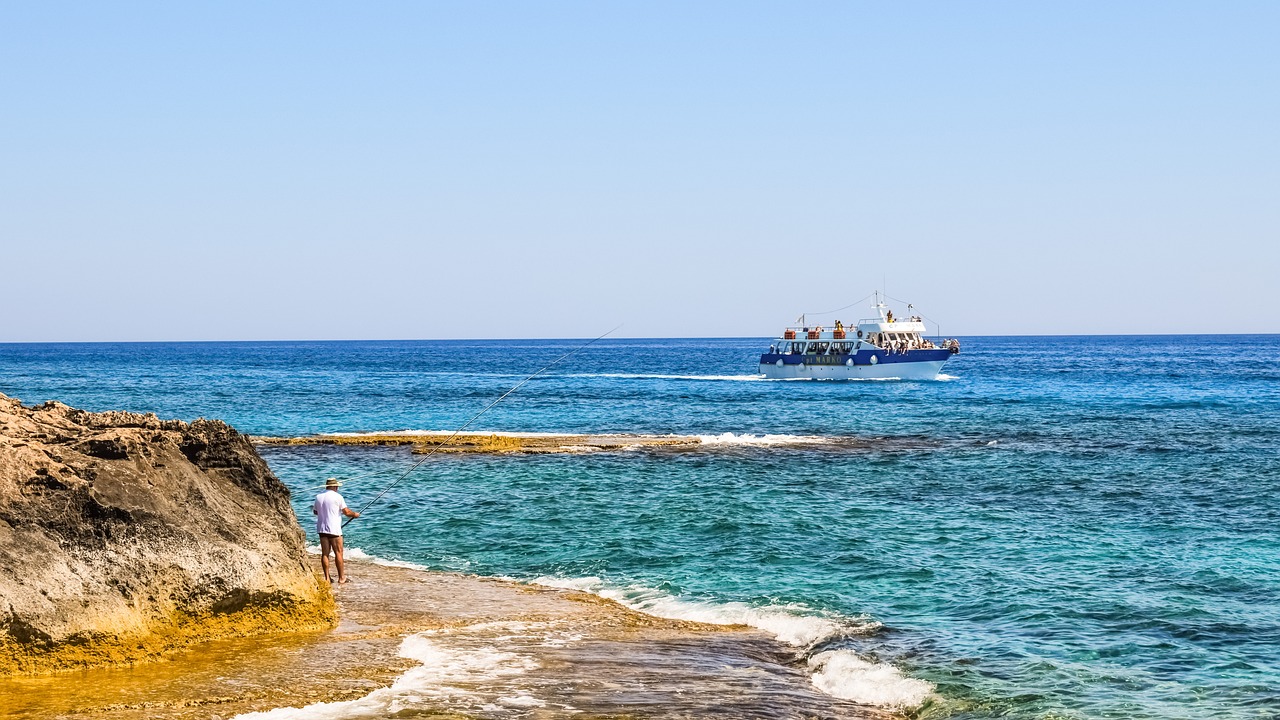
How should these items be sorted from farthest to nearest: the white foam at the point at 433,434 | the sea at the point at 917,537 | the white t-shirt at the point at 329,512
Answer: the white foam at the point at 433,434 → the white t-shirt at the point at 329,512 → the sea at the point at 917,537

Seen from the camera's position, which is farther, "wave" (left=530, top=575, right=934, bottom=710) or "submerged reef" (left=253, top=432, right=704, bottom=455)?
"submerged reef" (left=253, top=432, right=704, bottom=455)

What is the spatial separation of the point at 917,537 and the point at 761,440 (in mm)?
16913

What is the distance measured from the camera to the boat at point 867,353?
73.6 meters

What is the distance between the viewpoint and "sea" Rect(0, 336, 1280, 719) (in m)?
11.5

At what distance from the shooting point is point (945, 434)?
38.2 metres

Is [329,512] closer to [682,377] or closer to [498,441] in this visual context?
[498,441]

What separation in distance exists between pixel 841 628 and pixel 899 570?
3.36 m

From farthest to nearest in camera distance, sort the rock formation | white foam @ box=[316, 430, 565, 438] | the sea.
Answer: white foam @ box=[316, 430, 565, 438]
the sea
the rock formation

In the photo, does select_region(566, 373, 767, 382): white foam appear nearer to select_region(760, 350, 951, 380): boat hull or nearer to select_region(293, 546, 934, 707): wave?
select_region(760, 350, 951, 380): boat hull

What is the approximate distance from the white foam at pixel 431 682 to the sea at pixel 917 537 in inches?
120

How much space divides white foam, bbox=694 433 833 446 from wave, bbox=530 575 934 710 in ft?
64.1

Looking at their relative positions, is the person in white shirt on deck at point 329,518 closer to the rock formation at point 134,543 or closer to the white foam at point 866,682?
the rock formation at point 134,543

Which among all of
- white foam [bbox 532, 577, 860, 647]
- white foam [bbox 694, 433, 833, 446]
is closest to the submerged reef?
white foam [bbox 694, 433, 833, 446]

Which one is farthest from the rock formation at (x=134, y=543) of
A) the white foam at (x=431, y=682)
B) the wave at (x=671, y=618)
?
the wave at (x=671, y=618)
